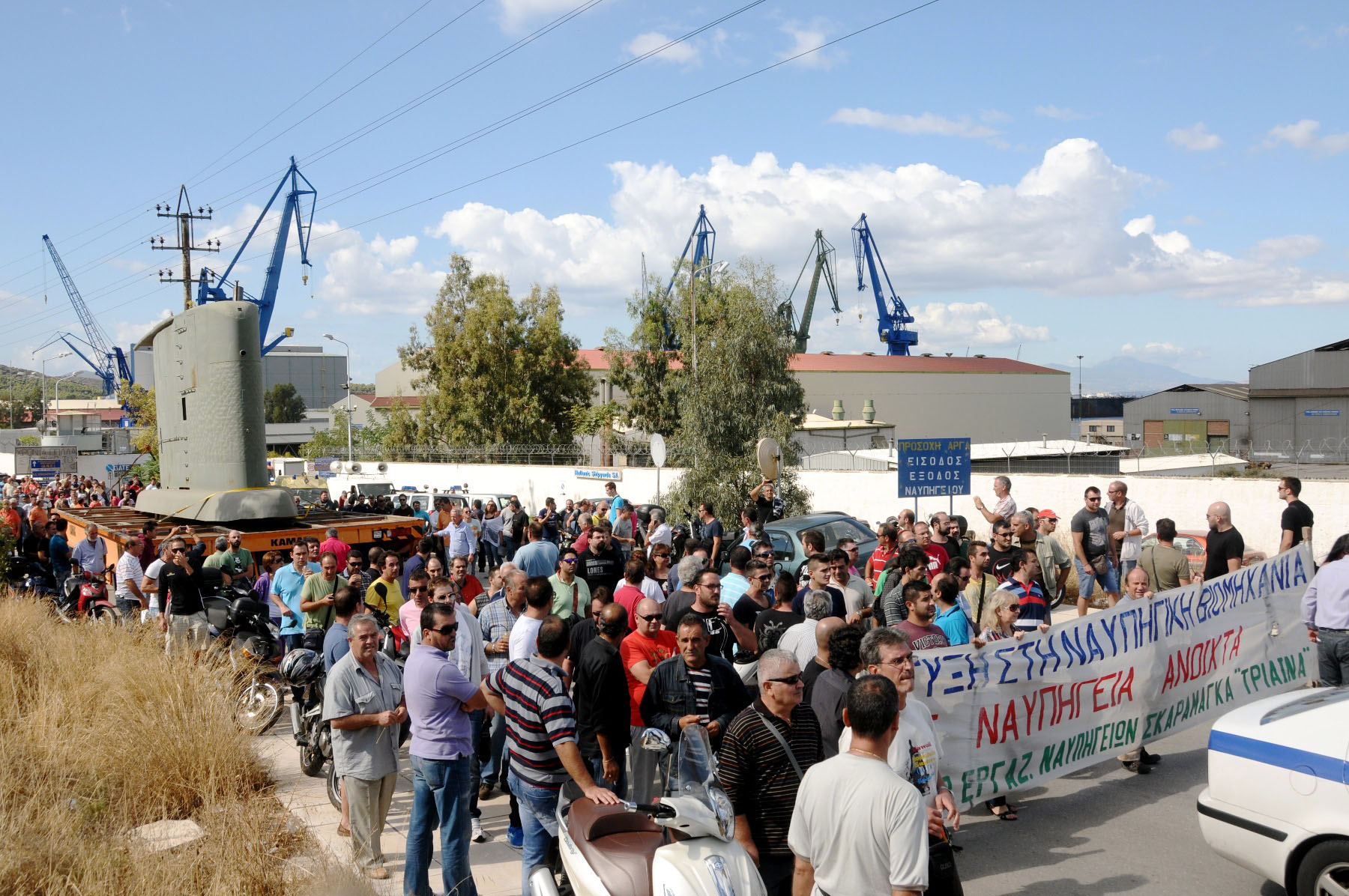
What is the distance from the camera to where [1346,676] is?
26.7ft

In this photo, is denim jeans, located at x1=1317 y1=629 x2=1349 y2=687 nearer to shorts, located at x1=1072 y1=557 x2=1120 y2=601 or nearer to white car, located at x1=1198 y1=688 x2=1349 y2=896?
white car, located at x1=1198 y1=688 x2=1349 y2=896

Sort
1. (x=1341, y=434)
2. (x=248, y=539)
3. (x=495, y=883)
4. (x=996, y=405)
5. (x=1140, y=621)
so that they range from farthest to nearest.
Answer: (x=996, y=405), (x=1341, y=434), (x=248, y=539), (x=1140, y=621), (x=495, y=883)

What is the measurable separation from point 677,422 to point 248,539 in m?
38.3

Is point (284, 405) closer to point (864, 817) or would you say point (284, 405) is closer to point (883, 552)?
point (883, 552)

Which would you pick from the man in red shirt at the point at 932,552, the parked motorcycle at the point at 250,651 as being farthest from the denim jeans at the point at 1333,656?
the parked motorcycle at the point at 250,651

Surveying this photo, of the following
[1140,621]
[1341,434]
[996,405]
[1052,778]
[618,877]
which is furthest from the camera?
[996,405]

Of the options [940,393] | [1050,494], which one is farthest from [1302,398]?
[1050,494]

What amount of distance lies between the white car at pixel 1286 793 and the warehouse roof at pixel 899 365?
6985cm

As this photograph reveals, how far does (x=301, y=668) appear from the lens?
26.3ft

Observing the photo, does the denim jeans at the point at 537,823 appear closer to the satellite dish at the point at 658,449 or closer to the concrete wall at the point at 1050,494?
the concrete wall at the point at 1050,494

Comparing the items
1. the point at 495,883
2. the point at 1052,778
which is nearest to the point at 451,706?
the point at 495,883

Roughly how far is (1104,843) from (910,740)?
2694 mm

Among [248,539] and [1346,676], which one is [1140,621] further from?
[248,539]

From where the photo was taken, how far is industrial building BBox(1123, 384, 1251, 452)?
62.0 metres
